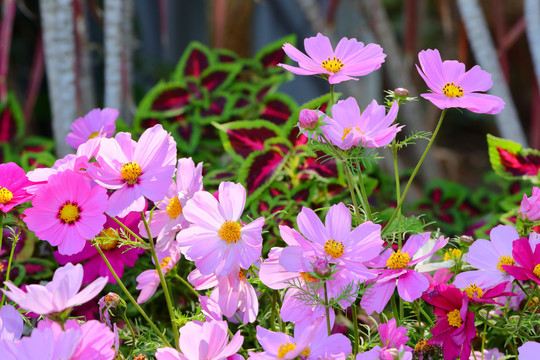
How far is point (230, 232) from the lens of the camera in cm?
60

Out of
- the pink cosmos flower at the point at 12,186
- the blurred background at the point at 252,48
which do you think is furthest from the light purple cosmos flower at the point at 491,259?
the blurred background at the point at 252,48

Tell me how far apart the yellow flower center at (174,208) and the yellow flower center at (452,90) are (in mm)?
300

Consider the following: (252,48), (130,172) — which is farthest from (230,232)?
(252,48)

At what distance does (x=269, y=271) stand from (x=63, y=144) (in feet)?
3.26

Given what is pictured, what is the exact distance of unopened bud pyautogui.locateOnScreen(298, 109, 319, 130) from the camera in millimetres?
582

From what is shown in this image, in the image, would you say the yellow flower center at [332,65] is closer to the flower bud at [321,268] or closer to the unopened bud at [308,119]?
the unopened bud at [308,119]

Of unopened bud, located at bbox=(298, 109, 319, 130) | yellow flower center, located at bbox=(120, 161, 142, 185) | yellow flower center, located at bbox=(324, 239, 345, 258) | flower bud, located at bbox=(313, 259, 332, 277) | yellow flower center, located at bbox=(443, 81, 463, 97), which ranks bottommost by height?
yellow flower center, located at bbox=(324, 239, 345, 258)

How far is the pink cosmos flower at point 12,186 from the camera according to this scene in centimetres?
62

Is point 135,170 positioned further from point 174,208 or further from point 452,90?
point 452,90

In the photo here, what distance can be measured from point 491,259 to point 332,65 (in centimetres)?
26

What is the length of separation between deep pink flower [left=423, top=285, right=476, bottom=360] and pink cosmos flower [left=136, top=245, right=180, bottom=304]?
0.27m

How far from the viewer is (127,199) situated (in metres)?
0.60

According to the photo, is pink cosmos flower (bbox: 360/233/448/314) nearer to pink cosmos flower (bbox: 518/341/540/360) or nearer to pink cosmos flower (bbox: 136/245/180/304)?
pink cosmos flower (bbox: 518/341/540/360)

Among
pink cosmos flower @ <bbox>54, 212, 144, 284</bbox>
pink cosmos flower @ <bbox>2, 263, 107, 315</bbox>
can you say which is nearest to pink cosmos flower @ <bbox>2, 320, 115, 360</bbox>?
pink cosmos flower @ <bbox>2, 263, 107, 315</bbox>
